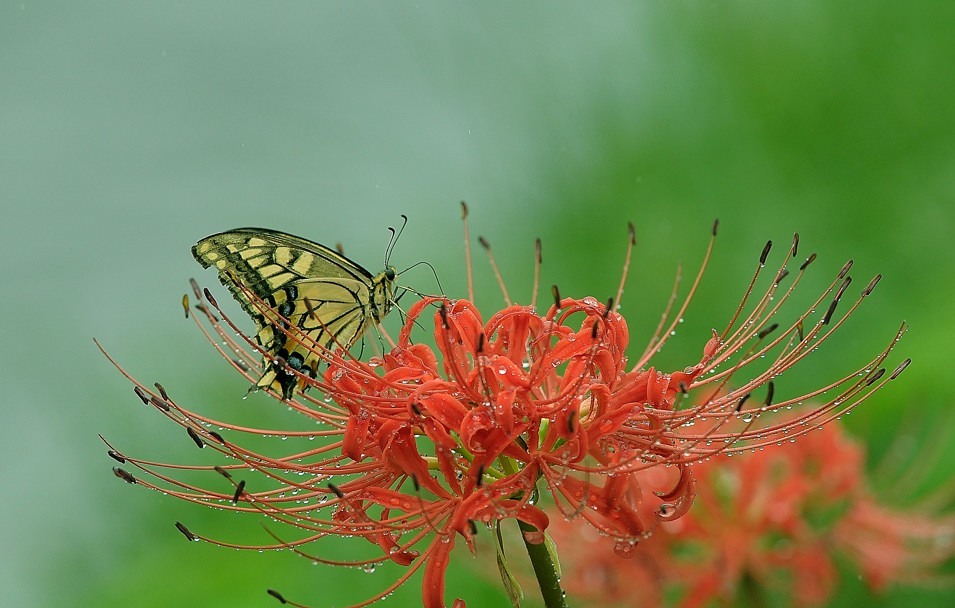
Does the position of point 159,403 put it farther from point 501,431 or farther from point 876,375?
point 876,375

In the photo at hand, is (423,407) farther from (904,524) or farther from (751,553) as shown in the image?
(904,524)

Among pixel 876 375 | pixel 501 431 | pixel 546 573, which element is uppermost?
pixel 876 375

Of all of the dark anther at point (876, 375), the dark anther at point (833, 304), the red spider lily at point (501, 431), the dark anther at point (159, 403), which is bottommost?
the dark anther at point (159, 403)

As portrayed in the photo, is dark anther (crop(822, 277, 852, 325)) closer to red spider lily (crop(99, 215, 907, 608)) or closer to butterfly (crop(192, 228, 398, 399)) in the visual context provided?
red spider lily (crop(99, 215, 907, 608))

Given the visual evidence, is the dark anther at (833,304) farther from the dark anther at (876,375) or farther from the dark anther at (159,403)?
the dark anther at (159,403)

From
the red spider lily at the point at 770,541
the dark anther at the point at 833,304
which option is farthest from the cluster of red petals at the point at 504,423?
the red spider lily at the point at 770,541

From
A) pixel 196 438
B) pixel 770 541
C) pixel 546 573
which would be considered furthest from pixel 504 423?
pixel 770 541
